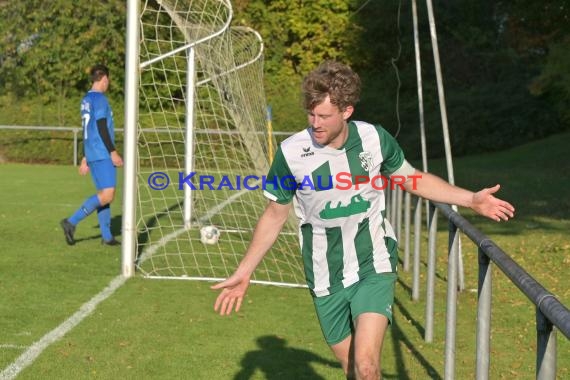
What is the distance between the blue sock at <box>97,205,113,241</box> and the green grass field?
19cm

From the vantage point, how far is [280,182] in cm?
477

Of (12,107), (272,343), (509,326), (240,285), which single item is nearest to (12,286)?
(272,343)

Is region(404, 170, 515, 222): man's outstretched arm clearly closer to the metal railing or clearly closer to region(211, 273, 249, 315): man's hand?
the metal railing

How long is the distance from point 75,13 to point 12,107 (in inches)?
141

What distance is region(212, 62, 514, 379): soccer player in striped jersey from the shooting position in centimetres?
466

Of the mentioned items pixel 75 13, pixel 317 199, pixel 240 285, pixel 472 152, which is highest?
pixel 317 199

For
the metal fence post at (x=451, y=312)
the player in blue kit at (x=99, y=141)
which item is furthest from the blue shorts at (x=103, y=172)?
the metal fence post at (x=451, y=312)

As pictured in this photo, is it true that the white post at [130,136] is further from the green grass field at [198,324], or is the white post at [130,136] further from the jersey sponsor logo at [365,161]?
the jersey sponsor logo at [365,161]

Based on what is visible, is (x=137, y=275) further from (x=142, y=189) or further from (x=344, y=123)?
(x=142, y=189)

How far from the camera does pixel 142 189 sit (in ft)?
67.5

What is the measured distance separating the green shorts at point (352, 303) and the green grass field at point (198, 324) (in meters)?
1.49

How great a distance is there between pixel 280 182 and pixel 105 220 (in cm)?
720

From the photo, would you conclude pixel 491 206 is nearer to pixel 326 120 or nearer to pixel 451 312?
pixel 326 120

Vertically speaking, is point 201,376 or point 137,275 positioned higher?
point 201,376
